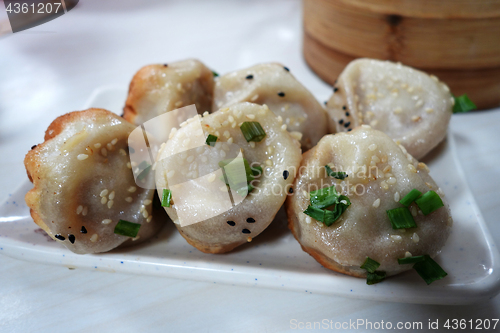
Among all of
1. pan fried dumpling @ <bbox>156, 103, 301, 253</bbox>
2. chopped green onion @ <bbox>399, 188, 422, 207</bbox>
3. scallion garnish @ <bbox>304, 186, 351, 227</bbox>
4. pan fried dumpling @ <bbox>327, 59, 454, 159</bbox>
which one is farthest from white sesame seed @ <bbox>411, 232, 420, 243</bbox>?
pan fried dumpling @ <bbox>327, 59, 454, 159</bbox>

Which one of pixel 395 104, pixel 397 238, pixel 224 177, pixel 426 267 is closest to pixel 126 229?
pixel 224 177

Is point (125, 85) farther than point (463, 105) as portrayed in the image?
Yes

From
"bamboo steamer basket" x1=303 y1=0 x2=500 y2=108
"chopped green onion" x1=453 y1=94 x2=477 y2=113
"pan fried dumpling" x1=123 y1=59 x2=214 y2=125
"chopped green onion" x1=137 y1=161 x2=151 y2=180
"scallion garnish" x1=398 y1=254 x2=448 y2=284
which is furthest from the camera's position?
"bamboo steamer basket" x1=303 y1=0 x2=500 y2=108

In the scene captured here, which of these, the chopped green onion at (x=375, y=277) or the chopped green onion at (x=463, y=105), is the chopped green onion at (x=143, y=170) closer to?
the chopped green onion at (x=375, y=277)

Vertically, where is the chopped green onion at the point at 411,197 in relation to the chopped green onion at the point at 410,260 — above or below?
above

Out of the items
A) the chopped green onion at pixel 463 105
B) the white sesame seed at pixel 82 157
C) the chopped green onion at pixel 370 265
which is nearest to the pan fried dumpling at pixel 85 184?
the white sesame seed at pixel 82 157

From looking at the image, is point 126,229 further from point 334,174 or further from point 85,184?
point 334,174

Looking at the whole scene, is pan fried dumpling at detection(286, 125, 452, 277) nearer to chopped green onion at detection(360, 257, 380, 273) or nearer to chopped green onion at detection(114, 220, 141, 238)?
chopped green onion at detection(360, 257, 380, 273)

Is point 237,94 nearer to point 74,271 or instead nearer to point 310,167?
point 310,167
